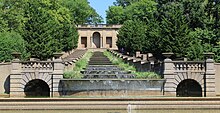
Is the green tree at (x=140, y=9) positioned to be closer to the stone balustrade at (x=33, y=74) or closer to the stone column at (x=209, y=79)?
the stone column at (x=209, y=79)

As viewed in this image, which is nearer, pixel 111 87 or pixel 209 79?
pixel 111 87

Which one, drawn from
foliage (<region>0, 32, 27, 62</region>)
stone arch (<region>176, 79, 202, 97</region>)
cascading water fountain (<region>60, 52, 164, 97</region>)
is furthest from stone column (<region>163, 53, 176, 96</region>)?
foliage (<region>0, 32, 27, 62</region>)

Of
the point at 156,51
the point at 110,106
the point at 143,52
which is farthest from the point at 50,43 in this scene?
the point at 110,106

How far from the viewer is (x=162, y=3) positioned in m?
63.9

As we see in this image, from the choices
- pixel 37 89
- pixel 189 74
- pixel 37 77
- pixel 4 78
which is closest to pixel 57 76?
pixel 37 77

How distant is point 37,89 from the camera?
31.5m

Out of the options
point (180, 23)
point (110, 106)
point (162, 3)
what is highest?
point (162, 3)

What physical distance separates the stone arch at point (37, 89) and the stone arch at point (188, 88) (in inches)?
353

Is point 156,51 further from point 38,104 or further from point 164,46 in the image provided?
point 38,104

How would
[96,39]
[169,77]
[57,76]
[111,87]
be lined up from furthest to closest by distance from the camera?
[96,39] < [57,76] < [169,77] < [111,87]

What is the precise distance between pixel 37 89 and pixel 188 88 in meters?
10.5

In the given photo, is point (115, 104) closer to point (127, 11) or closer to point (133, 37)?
point (133, 37)

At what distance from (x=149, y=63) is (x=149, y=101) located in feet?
45.2

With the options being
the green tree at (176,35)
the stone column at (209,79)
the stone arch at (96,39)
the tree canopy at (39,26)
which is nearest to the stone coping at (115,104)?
the stone column at (209,79)
